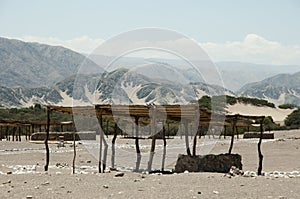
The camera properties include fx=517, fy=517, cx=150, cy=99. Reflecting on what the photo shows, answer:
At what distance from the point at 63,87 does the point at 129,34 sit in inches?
4893

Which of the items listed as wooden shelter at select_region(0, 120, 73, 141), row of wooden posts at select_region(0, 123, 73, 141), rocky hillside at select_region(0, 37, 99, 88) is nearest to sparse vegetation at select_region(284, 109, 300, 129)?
row of wooden posts at select_region(0, 123, 73, 141)

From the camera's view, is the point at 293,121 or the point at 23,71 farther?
the point at 23,71

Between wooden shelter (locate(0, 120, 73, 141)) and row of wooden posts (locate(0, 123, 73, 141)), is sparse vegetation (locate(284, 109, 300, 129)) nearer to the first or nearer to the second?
row of wooden posts (locate(0, 123, 73, 141))

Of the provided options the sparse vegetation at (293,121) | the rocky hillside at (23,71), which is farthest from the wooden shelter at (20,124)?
the rocky hillside at (23,71)

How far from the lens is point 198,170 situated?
44.3ft

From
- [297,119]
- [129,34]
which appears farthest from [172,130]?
[129,34]

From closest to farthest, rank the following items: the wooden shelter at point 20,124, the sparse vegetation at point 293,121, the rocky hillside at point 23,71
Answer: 1. the wooden shelter at point 20,124
2. the sparse vegetation at point 293,121
3. the rocky hillside at point 23,71

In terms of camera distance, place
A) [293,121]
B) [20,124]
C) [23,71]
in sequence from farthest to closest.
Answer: [23,71]
[293,121]
[20,124]

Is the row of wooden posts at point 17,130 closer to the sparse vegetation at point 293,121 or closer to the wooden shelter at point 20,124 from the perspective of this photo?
the wooden shelter at point 20,124

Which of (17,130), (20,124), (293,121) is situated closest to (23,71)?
(293,121)

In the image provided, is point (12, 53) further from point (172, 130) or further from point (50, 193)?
point (50, 193)

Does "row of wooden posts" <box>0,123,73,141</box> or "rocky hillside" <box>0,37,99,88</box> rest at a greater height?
"rocky hillside" <box>0,37,99,88</box>

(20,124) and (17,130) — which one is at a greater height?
(20,124)

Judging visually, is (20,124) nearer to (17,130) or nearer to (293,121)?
(17,130)
